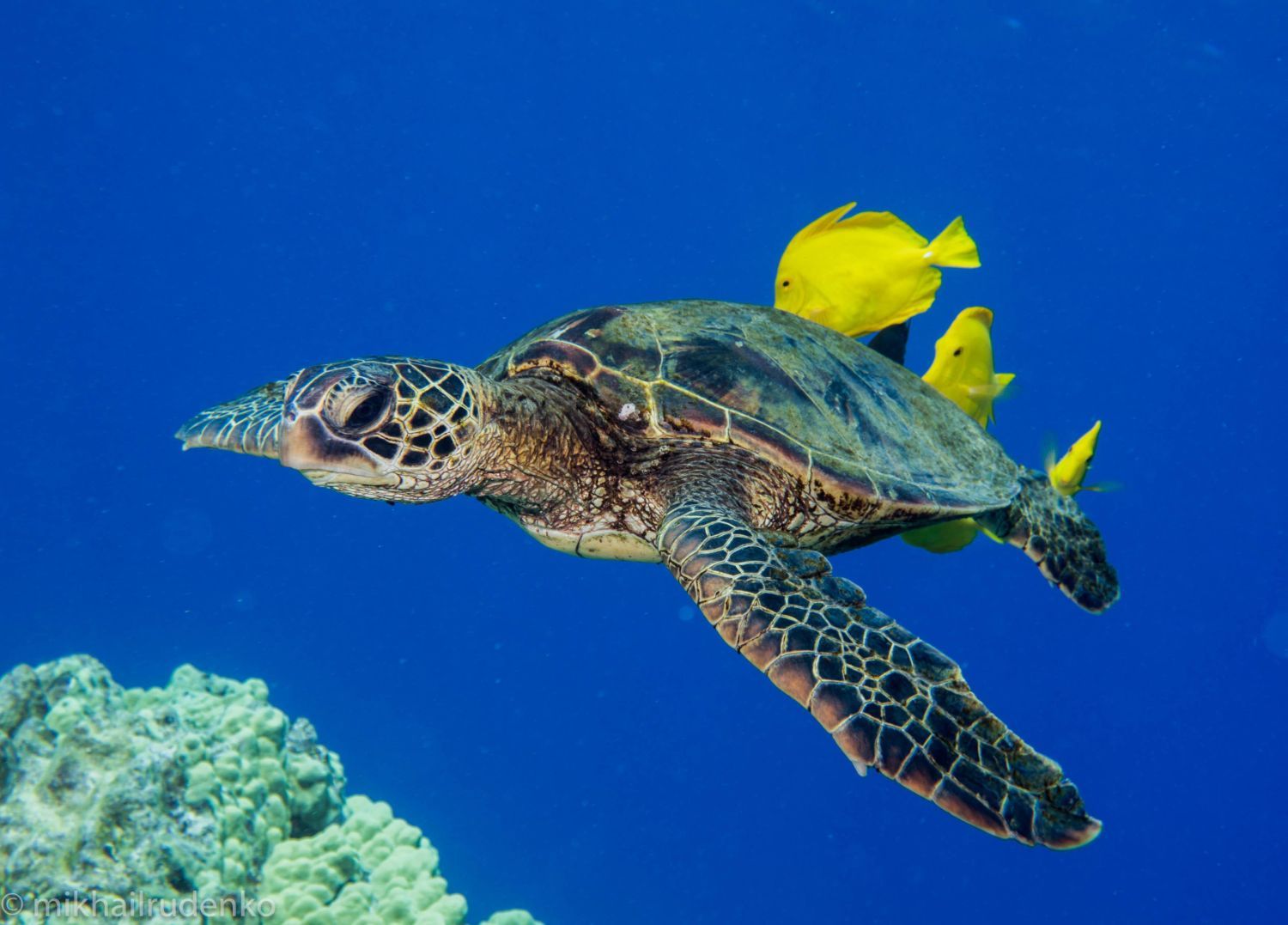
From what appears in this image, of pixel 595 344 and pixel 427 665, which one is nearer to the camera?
pixel 595 344

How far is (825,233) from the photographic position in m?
4.61

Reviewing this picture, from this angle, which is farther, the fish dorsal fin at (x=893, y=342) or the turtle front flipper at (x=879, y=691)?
the fish dorsal fin at (x=893, y=342)

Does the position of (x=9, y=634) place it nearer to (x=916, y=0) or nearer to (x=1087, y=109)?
(x=916, y=0)

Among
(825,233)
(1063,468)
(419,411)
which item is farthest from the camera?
(1063,468)

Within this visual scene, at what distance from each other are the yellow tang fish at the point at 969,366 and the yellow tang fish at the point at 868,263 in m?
0.49

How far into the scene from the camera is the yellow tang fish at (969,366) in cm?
515

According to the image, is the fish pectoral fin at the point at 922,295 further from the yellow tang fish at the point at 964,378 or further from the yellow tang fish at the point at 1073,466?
the yellow tang fish at the point at 1073,466

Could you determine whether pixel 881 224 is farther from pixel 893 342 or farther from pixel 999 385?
pixel 999 385

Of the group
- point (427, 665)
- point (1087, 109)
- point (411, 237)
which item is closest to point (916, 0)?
point (1087, 109)

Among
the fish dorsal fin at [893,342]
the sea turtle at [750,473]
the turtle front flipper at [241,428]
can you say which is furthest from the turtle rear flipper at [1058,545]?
the turtle front flipper at [241,428]

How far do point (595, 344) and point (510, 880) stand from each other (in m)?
21.5

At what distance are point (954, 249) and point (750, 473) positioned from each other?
204cm

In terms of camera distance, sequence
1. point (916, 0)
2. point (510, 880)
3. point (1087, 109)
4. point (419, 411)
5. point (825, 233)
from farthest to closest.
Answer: point (1087, 109) → point (916, 0) → point (510, 880) → point (825, 233) → point (419, 411)

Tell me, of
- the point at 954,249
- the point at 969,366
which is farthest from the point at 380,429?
the point at 969,366
